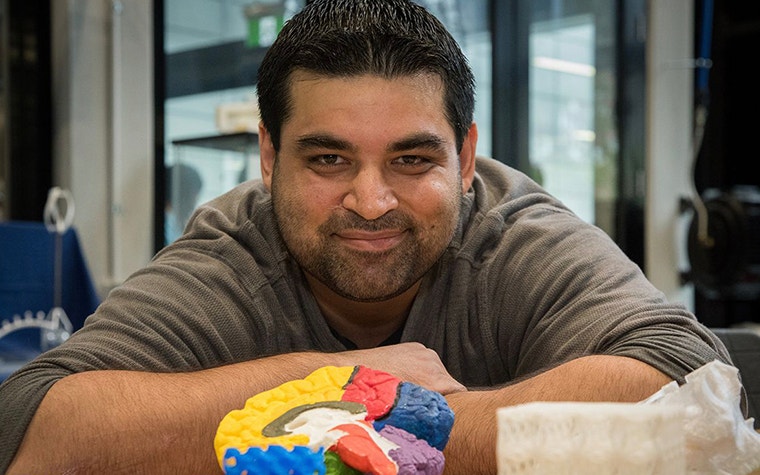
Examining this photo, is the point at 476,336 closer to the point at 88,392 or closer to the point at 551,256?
the point at 551,256

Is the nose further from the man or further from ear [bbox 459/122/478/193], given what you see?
ear [bbox 459/122/478/193]

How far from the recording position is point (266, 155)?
4.70ft

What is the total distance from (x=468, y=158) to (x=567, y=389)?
551 mm

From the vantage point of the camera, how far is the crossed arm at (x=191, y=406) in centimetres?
92

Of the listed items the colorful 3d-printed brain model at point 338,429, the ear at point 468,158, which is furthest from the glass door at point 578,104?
the colorful 3d-printed brain model at point 338,429

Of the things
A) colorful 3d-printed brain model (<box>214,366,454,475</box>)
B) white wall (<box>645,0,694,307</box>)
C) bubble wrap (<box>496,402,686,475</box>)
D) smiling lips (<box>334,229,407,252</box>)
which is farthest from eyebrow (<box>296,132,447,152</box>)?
white wall (<box>645,0,694,307</box>)

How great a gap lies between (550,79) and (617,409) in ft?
12.4

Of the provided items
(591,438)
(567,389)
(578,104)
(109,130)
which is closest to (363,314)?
(567,389)

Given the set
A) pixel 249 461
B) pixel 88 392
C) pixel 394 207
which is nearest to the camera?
pixel 249 461

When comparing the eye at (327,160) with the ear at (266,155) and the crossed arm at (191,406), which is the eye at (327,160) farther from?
the crossed arm at (191,406)

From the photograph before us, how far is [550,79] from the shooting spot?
411 centimetres

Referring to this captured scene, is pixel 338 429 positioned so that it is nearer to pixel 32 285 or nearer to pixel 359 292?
pixel 359 292

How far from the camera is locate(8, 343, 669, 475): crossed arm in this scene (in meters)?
0.92

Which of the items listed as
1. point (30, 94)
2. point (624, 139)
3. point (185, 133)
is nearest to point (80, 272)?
point (185, 133)
